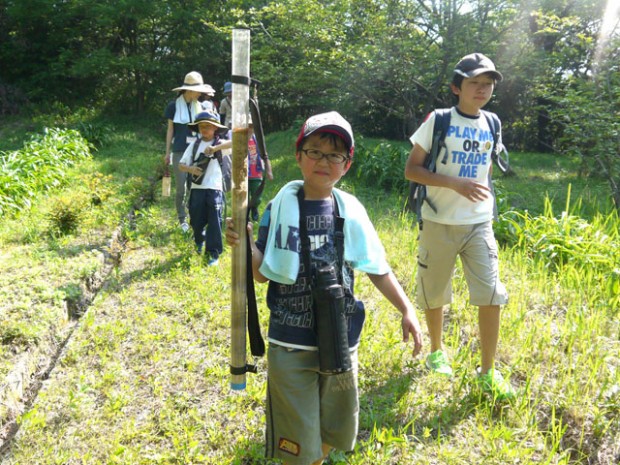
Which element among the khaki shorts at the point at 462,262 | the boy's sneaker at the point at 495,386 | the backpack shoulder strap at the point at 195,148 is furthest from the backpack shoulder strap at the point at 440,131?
the backpack shoulder strap at the point at 195,148

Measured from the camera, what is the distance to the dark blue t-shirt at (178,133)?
5785mm

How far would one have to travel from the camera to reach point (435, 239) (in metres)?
2.94

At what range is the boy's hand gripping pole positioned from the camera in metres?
1.77

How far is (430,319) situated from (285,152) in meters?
10.3

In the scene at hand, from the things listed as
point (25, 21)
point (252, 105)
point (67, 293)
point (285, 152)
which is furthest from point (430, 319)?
point (25, 21)

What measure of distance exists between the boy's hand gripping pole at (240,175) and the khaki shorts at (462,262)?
1.45 meters

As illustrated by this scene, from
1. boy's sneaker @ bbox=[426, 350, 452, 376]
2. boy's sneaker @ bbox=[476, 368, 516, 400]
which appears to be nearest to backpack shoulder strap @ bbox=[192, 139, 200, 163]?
boy's sneaker @ bbox=[426, 350, 452, 376]

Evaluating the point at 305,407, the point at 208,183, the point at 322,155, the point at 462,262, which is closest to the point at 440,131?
the point at 462,262

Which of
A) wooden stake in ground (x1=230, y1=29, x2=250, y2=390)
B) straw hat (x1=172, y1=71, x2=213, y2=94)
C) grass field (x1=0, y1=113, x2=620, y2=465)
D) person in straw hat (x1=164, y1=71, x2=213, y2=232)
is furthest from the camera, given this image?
person in straw hat (x1=164, y1=71, x2=213, y2=232)

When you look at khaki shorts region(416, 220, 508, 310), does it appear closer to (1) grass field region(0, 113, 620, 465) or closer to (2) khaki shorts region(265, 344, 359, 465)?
(1) grass field region(0, 113, 620, 465)

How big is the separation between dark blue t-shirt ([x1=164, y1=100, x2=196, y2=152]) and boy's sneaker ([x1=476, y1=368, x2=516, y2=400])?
4.28m

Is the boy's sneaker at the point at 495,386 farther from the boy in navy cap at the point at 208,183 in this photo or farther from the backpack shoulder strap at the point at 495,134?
the boy in navy cap at the point at 208,183

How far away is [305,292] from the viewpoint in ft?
6.54

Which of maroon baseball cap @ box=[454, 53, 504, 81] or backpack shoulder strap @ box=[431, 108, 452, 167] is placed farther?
backpack shoulder strap @ box=[431, 108, 452, 167]
